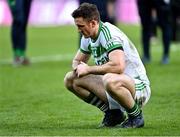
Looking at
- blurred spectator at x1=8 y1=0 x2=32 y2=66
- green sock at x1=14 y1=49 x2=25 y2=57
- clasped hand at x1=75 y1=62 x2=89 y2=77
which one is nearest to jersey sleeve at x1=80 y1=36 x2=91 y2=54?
clasped hand at x1=75 y1=62 x2=89 y2=77

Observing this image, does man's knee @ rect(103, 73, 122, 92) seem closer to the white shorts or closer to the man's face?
the white shorts

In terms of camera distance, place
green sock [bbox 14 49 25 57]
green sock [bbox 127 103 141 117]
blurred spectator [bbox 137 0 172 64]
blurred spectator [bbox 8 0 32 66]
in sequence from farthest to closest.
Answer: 1. blurred spectator [bbox 137 0 172 64]
2. green sock [bbox 14 49 25 57]
3. blurred spectator [bbox 8 0 32 66]
4. green sock [bbox 127 103 141 117]

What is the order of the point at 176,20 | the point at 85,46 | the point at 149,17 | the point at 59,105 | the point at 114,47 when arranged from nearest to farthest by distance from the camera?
the point at 114,47, the point at 85,46, the point at 59,105, the point at 149,17, the point at 176,20

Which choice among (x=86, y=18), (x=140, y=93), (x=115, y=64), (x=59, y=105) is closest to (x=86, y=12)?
(x=86, y=18)

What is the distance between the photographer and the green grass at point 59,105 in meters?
8.45

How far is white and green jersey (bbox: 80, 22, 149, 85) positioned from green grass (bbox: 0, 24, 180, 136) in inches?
24.5

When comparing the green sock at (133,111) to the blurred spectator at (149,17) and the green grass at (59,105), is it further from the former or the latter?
the blurred spectator at (149,17)

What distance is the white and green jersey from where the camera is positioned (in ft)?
27.7

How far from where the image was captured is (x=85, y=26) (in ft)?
27.5

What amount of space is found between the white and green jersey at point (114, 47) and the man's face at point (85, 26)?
143 mm

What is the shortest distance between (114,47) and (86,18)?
408 millimetres

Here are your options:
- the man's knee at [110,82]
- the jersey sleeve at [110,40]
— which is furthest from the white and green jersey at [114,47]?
the man's knee at [110,82]

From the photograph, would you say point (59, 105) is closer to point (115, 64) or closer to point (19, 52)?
point (115, 64)

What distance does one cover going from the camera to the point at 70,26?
31.0 m
